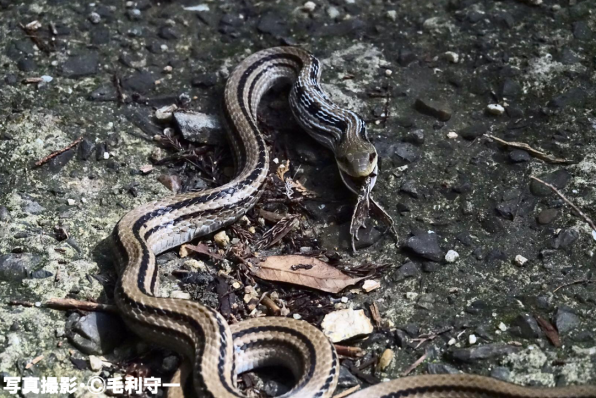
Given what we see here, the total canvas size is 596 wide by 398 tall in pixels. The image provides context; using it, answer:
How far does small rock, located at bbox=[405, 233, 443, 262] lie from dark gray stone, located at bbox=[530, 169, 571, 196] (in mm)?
1041

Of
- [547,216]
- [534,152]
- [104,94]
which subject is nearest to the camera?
[547,216]

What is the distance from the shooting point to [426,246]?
6246mm

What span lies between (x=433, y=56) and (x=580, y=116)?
164 cm

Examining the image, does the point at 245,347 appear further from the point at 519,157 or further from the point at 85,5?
the point at 85,5

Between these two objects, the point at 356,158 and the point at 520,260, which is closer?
the point at 520,260

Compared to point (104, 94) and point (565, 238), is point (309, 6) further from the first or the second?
point (565, 238)

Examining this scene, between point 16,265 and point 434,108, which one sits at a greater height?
point 434,108

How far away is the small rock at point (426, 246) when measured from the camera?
20.3 ft

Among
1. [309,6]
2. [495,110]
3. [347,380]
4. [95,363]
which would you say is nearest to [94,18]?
[309,6]

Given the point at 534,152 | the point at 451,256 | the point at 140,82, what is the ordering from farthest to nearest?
the point at 140,82 < the point at 534,152 < the point at 451,256

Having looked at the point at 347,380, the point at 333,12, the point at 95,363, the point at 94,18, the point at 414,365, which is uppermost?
the point at 333,12

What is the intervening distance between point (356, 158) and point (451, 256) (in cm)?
122

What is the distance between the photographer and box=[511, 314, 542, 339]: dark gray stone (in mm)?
5520

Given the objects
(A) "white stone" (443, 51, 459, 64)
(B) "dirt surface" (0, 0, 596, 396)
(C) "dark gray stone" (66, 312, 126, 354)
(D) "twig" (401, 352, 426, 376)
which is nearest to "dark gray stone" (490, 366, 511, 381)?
(B) "dirt surface" (0, 0, 596, 396)
